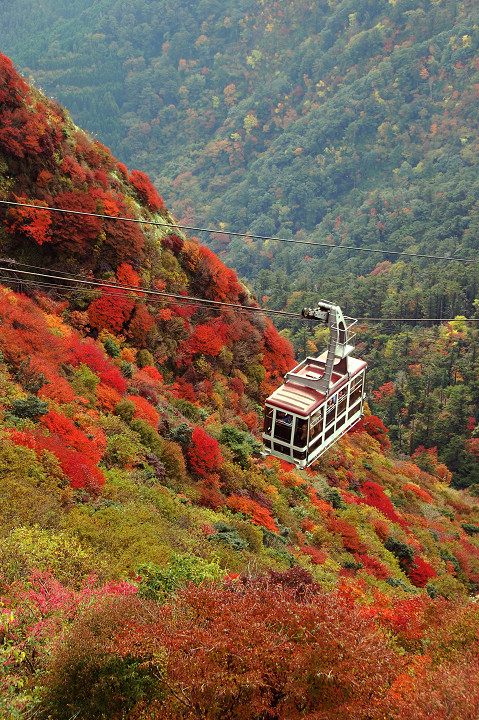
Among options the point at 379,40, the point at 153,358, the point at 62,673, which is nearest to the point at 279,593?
the point at 62,673

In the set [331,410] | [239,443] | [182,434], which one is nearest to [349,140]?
[239,443]

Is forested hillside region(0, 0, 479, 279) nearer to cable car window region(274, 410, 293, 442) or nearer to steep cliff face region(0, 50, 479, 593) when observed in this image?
steep cliff face region(0, 50, 479, 593)

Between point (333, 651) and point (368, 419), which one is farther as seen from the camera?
point (368, 419)

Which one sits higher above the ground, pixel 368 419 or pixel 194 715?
pixel 194 715

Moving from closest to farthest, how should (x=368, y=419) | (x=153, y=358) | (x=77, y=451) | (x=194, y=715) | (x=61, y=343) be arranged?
(x=194, y=715) < (x=77, y=451) < (x=61, y=343) < (x=153, y=358) < (x=368, y=419)

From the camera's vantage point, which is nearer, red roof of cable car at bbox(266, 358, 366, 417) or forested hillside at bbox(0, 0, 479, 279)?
red roof of cable car at bbox(266, 358, 366, 417)

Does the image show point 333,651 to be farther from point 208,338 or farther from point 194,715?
point 208,338

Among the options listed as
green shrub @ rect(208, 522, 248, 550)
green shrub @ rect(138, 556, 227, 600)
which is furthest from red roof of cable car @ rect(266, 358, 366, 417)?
green shrub @ rect(138, 556, 227, 600)
